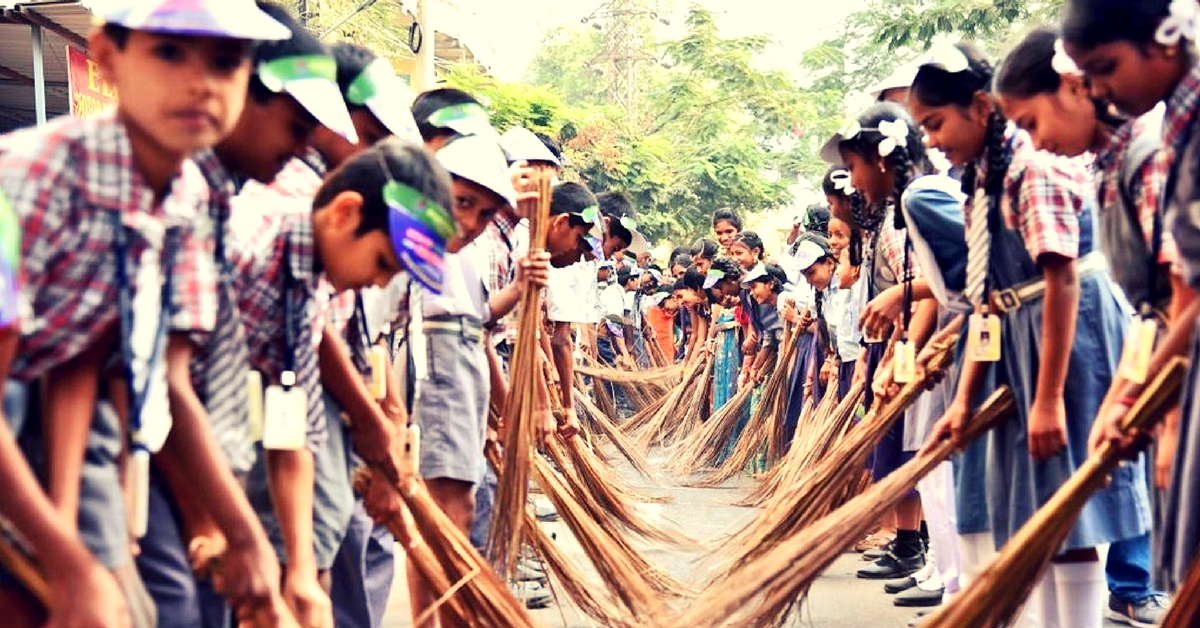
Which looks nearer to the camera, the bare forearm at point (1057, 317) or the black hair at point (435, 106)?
the bare forearm at point (1057, 317)

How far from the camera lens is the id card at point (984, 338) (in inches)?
147

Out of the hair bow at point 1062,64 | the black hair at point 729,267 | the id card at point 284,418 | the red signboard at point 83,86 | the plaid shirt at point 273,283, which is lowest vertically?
the id card at point 284,418

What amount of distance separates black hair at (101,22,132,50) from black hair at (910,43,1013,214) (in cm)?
212

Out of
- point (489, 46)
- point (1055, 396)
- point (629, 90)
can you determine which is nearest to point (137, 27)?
point (1055, 396)

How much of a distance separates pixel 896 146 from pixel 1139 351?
5.43 ft

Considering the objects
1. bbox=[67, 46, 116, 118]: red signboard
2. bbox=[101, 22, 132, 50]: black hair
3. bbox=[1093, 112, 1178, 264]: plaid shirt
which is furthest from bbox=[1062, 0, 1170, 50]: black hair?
bbox=[67, 46, 116, 118]: red signboard

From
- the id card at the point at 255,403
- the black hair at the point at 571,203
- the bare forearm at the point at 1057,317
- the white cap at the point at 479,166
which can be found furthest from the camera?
the black hair at the point at 571,203

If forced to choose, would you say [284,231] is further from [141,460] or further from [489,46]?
[489,46]

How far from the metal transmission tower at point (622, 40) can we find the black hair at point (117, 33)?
30965 mm

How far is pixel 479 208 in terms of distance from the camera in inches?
156

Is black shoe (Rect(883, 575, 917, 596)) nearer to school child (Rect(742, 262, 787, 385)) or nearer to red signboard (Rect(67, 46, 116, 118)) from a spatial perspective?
school child (Rect(742, 262, 787, 385))

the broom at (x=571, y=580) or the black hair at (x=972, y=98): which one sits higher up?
the black hair at (x=972, y=98)

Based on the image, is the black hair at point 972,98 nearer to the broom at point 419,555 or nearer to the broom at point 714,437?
the broom at point 419,555

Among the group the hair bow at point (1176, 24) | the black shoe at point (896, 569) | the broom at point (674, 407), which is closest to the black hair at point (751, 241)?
the broom at point (674, 407)
